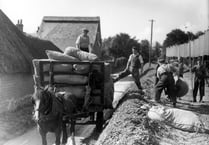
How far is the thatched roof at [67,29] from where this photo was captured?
109 feet

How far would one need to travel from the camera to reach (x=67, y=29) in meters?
35.1

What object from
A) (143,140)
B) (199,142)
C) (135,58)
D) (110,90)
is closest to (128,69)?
(135,58)

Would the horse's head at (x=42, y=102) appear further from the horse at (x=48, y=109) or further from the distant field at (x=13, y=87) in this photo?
the distant field at (x=13, y=87)

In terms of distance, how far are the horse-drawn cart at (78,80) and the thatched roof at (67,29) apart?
84.8 ft

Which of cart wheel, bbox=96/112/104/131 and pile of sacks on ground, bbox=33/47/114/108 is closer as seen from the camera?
pile of sacks on ground, bbox=33/47/114/108

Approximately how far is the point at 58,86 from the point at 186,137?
3.26m

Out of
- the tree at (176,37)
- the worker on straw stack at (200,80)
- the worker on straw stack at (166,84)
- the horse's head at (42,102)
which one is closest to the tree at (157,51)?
the tree at (176,37)

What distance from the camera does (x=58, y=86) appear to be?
6.74 meters

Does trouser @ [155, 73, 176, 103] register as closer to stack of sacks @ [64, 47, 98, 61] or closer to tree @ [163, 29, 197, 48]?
stack of sacks @ [64, 47, 98, 61]

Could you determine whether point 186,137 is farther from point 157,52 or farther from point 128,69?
point 157,52

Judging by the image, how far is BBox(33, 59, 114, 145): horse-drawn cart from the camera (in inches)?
259

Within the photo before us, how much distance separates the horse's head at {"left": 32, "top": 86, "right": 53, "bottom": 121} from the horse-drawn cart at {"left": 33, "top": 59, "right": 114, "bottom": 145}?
1.11 metres

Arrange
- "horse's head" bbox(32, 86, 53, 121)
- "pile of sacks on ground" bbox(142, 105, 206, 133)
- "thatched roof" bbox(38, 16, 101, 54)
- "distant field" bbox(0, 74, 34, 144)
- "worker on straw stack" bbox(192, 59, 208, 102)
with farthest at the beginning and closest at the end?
"thatched roof" bbox(38, 16, 101, 54) → "worker on straw stack" bbox(192, 59, 208, 102) → "distant field" bbox(0, 74, 34, 144) → "pile of sacks on ground" bbox(142, 105, 206, 133) → "horse's head" bbox(32, 86, 53, 121)

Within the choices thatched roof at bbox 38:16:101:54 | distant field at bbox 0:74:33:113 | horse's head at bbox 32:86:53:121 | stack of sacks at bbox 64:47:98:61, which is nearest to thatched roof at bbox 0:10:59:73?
distant field at bbox 0:74:33:113
